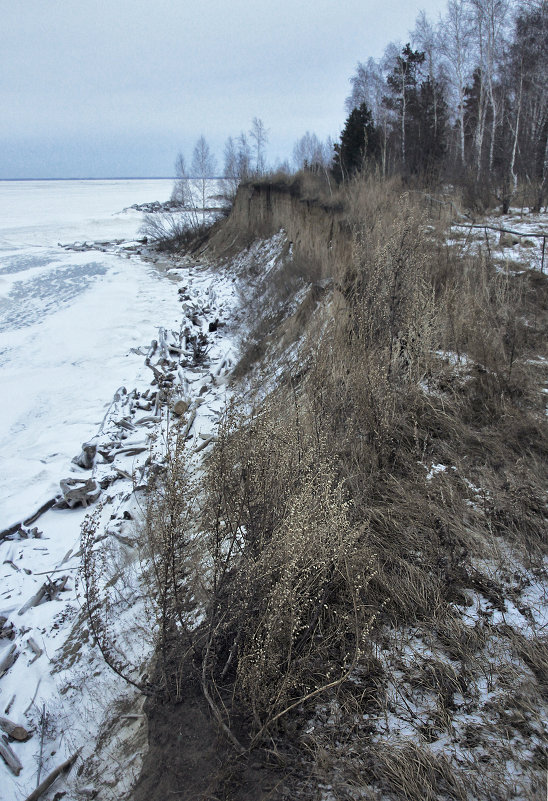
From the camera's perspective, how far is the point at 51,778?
8.83ft

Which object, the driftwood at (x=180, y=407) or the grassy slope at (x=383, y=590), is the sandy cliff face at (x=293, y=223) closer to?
the driftwood at (x=180, y=407)

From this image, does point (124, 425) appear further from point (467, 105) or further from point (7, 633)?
point (467, 105)

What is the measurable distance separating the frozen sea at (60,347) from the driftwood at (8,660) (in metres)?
1.99

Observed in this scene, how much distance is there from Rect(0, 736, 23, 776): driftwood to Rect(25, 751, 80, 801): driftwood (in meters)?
0.34

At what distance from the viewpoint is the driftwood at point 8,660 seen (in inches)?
147

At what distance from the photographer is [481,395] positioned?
4.55m

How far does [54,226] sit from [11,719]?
3680 cm

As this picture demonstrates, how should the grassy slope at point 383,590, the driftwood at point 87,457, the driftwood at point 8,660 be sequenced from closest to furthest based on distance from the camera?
the grassy slope at point 383,590 → the driftwood at point 8,660 → the driftwood at point 87,457

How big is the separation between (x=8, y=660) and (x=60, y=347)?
8816 millimetres

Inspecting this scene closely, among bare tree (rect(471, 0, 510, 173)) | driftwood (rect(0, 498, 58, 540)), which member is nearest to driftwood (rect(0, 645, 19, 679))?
driftwood (rect(0, 498, 58, 540))

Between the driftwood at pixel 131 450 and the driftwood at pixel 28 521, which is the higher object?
the driftwood at pixel 131 450

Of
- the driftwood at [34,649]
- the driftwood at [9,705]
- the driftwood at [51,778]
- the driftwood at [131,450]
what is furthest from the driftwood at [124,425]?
the driftwood at [51,778]

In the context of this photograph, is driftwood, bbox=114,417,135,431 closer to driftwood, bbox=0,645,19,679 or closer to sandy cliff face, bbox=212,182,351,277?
driftwood, bbox=0,645,19,679

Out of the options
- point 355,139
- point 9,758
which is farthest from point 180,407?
point 355,139
